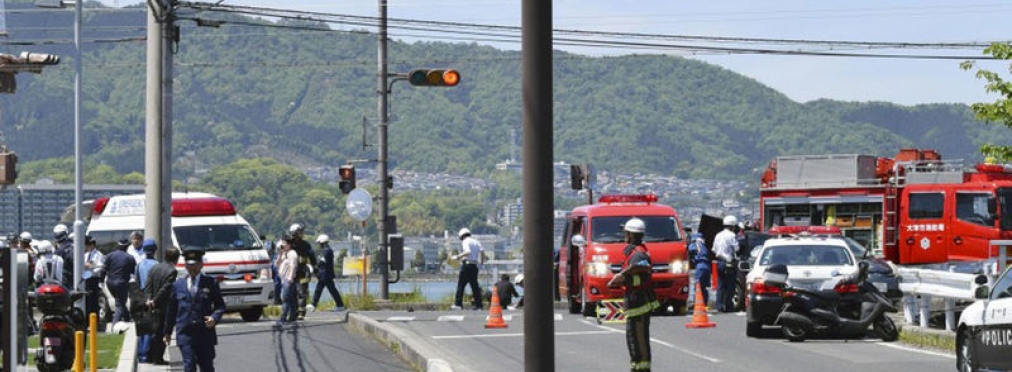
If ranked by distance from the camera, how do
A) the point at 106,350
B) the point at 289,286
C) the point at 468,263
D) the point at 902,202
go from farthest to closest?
the point at 902,202, the point at 468,263, the point at 289,286, the point at 106,350

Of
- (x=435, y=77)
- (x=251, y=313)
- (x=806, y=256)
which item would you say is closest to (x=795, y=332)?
(x=806, y=256)

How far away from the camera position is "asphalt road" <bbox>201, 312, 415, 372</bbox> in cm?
2136

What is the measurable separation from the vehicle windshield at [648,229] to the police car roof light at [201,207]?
7.35m

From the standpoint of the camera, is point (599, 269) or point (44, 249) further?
point (599, 269)

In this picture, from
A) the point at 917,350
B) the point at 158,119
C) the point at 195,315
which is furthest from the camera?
the point at 158,119

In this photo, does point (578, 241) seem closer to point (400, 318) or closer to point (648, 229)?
point (648, 229)

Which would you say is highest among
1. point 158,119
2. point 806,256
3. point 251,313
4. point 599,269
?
point 158,119

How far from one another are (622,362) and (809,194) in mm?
19383

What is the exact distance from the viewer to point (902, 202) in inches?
1489

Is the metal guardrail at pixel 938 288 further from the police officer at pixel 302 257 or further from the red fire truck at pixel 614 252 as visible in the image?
the police officer at pixel 302 257

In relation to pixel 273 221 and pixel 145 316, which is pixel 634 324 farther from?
pixel 273 221

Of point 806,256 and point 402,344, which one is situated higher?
point 806,256

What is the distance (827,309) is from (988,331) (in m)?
7.77

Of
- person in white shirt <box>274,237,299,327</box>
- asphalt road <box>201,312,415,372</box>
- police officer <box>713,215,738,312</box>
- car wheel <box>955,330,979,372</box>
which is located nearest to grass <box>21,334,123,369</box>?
asphalt road <box>201,312,415,372</box>
